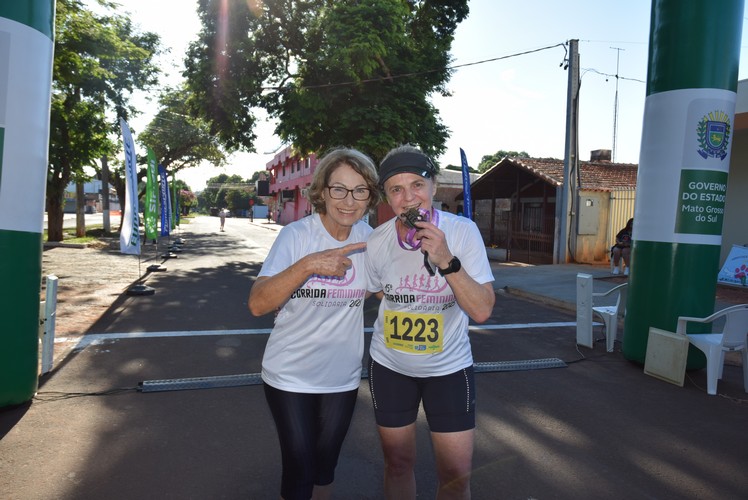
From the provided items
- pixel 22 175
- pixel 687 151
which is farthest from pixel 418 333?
pixel 687 151

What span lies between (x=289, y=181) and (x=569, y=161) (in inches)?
1470

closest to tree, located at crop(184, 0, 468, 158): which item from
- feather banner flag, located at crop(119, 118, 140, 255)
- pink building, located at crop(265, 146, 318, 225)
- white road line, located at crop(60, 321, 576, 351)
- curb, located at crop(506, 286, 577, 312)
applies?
curb, located at crop(506, 286, 577, 312)

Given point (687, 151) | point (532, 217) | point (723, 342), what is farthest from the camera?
point (532, 217)

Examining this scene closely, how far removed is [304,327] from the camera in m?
2.15

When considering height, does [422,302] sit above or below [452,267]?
below

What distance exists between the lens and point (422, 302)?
227 cm

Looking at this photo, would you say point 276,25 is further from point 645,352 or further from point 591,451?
point 591,451

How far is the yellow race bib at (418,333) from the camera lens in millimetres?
2246

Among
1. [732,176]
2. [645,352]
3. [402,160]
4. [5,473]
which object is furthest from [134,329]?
[732,176]

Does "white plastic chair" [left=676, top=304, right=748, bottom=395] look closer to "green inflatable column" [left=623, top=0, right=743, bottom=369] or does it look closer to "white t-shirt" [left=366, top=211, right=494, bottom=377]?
"green inflatable column" [left=623, top=0, right=743, bottom=369]

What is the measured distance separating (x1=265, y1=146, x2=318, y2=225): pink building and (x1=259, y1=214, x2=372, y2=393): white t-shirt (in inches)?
1512

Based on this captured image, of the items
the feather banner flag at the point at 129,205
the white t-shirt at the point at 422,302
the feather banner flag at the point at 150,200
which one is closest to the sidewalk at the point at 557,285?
the white t-shirt at the point at 422,302

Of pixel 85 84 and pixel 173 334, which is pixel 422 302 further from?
pixel 85 84

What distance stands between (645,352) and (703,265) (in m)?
1.16
